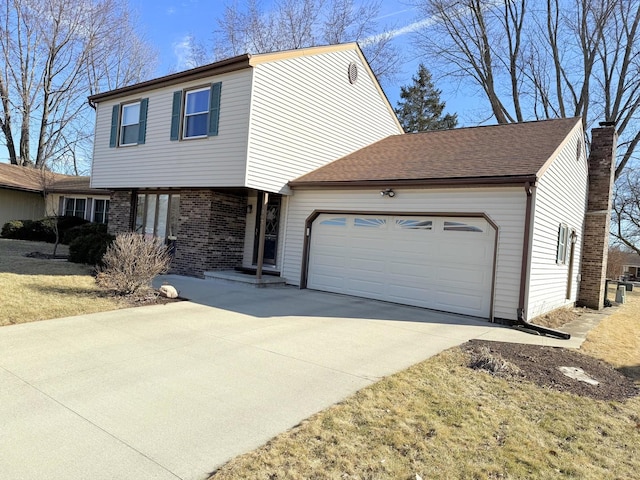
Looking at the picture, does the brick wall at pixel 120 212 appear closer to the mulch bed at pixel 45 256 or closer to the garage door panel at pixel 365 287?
the mulch bed at pixel 45 256

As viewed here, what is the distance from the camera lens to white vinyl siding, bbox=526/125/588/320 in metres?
9.13

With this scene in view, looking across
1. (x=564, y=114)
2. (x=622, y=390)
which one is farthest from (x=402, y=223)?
(x=564, y=114)

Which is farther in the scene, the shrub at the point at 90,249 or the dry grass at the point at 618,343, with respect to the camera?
the shrub at the point at 90,249

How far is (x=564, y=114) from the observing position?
78.9 feet

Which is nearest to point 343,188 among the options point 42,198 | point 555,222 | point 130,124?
point 555,222

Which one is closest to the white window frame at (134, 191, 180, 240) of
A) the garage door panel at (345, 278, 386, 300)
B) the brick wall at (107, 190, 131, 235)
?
the brick wall at (107, 190, 131, 235)

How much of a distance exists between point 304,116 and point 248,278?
5.00 m

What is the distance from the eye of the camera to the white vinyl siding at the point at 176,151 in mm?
11070

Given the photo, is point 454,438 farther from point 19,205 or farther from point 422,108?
point 422,108

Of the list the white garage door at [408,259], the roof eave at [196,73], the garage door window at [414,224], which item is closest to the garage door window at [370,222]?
the white garage door at [408,259]

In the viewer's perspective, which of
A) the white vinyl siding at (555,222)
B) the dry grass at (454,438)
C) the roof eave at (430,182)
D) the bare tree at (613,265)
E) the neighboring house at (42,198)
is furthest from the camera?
the bare tree at (613,265)

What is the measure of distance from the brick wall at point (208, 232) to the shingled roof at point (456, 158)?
263 centimetres

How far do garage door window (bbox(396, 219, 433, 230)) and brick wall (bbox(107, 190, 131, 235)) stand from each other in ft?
32.2

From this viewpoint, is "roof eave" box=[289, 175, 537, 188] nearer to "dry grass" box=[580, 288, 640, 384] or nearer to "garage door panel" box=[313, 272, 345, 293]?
"garage door panel" box=[313, 272, 345, 293]
